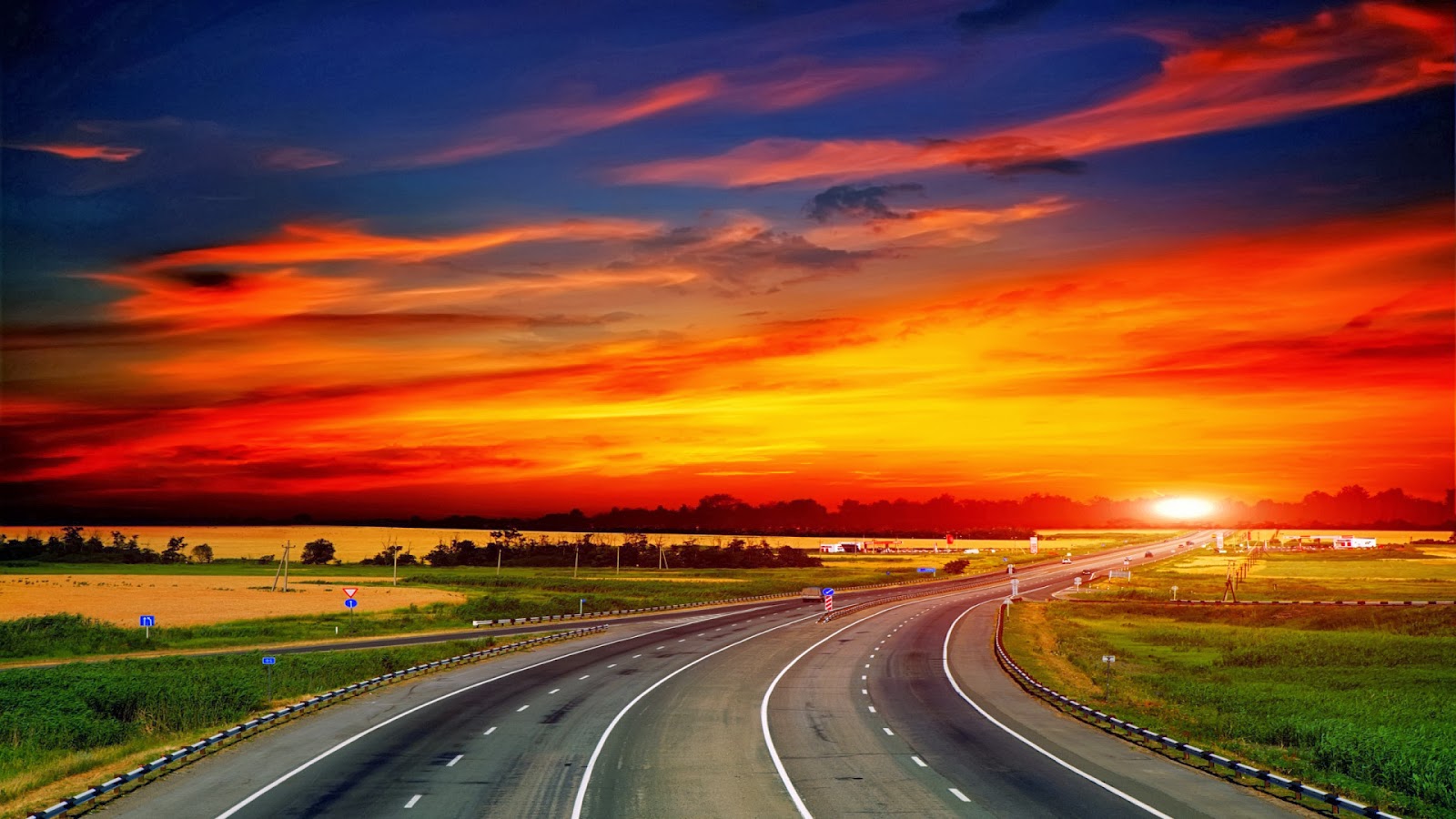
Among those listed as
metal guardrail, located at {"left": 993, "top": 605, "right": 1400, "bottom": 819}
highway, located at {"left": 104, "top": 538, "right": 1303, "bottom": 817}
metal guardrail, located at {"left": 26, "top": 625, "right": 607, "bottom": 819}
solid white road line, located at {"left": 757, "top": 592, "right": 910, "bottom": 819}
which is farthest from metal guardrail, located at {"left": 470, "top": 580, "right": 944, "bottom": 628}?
metal guardrail, located at {"left": 993, "top": 605, "right": 1400, "bottom": 819}

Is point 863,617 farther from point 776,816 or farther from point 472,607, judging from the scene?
point 776,816

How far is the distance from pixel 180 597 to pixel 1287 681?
114394 mm

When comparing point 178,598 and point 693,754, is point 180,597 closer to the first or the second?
point 178,598

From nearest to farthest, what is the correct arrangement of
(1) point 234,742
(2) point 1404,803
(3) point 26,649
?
(2) point 1404,803
(1) point 234,742
(3) point 26,649

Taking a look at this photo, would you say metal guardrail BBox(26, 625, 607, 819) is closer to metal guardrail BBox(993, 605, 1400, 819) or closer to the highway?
the highway

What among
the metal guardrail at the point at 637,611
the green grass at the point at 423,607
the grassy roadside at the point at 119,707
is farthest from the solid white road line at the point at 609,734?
the green grass at the point at 423,607

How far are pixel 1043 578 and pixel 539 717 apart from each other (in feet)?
472

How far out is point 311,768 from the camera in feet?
107

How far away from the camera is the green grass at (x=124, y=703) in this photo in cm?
3550

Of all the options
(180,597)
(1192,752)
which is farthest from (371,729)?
(180,597)

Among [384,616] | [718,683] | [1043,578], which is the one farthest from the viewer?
[1043,578]

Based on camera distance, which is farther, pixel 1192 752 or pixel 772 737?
pixel 772 737

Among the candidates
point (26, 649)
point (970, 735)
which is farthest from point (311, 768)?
point (26, 649)

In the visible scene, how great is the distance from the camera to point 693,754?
35.0 meters
